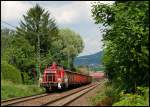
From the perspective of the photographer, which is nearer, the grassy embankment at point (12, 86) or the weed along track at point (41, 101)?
the weed along track at point (41, 101)

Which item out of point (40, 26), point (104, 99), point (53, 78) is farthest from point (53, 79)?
point (40, 26)

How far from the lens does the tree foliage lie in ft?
82.5

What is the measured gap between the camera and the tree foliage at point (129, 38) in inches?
990

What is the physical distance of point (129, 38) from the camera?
27016 mm

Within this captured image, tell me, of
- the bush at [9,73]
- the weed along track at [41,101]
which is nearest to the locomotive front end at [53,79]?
the bush at [9,73]

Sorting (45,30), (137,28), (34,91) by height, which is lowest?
(34,91)

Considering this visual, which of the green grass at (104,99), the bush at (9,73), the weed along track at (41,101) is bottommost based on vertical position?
the weed along track at (41,101)

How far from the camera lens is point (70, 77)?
63281 mm

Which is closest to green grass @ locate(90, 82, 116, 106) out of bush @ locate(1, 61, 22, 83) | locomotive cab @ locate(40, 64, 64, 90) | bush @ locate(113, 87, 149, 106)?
bush @ locate(113, 87, 149, 106)

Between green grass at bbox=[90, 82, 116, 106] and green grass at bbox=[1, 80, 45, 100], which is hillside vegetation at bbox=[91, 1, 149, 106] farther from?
green grass at bbox=[1, 80, 45, 100]

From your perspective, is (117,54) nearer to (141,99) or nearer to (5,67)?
(141,99)

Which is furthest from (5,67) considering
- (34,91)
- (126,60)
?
(126,60)

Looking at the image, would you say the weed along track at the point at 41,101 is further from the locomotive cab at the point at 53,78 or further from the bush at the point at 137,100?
the locomotive cab at the point at 53,78

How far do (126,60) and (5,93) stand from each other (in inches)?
661
